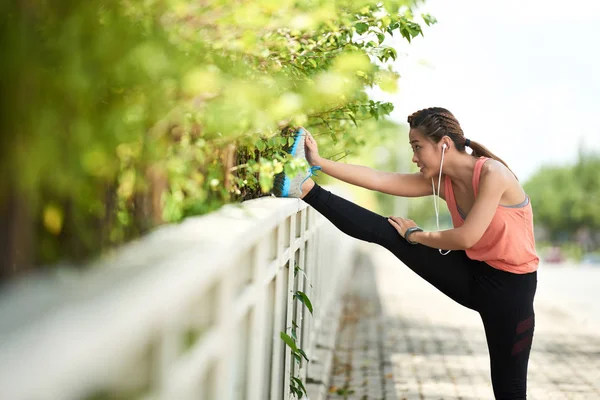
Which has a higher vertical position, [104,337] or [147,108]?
[147,108]

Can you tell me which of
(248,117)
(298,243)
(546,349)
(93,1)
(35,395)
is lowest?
(546,349)

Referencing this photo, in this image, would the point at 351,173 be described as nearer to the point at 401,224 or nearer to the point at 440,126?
the point at 401,224

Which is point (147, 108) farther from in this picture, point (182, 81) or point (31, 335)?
point (31, 335)

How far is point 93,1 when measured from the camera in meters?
1.51

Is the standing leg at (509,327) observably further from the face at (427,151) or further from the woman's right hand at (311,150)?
the woman's right hand at (311,150)

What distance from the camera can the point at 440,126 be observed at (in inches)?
162

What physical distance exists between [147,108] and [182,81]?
10 centimetres

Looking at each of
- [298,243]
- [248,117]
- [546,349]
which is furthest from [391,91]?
[546,349]

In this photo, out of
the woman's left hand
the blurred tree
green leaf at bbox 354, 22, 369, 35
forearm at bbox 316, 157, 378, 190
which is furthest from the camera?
forearm at bbox 316, 157, 378, 190

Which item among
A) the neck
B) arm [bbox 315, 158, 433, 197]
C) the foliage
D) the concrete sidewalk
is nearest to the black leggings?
arm [bbox 315, 158, 433, 197]

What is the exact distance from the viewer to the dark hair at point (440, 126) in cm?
412

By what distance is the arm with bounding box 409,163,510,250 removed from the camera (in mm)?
3838

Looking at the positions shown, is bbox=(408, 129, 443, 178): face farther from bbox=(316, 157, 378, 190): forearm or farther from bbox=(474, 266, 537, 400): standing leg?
bbox=(474, 266, 537, 400): standing leg

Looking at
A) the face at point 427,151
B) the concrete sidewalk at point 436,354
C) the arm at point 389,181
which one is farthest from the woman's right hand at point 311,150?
the concrete sidewalk at point 436,354
